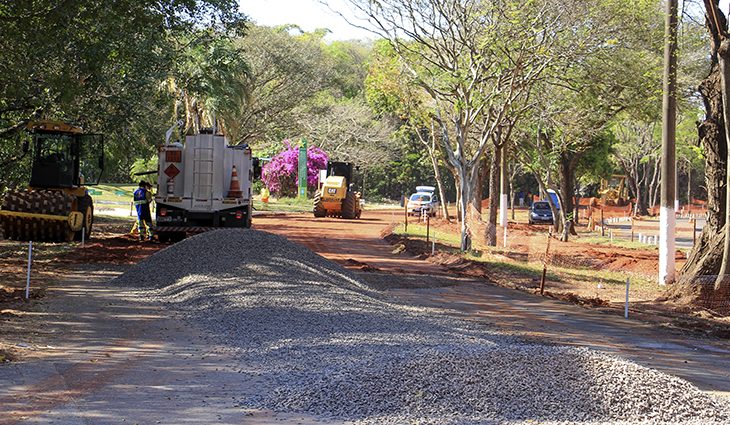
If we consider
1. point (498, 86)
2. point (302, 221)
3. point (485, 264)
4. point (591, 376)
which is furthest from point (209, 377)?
point (302, 221)

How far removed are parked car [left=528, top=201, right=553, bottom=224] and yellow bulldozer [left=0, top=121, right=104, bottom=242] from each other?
33693 mm

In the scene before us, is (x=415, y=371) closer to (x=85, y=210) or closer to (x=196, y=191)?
(x=196, y=191)

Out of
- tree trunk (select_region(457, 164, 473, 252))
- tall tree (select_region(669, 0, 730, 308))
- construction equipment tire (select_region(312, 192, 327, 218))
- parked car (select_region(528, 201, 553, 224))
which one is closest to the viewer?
tall tree (select_region(669, 0, 730, 308))

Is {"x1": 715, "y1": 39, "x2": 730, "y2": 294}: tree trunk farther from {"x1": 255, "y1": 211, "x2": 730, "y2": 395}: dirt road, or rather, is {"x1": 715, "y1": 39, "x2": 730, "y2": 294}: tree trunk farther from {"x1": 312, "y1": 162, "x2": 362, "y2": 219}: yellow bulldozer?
{"x1": 312, "y1": 162, "x2": 362, "y2": 219}: yellow bulldozer

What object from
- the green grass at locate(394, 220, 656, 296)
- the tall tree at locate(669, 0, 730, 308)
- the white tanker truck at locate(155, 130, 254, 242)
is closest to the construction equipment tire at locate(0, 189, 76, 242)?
the white tanker truck at locate(155, 130, 254, 242)

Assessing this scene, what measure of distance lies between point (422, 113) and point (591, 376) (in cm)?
2459

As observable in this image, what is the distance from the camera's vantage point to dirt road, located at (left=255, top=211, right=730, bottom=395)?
507 inches

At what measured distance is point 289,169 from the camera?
227 ft

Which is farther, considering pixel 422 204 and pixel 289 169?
pixel 289 169

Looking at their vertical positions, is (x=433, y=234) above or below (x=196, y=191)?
below

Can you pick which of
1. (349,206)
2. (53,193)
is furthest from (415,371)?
(349,206)

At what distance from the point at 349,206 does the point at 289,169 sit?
18.1 metres

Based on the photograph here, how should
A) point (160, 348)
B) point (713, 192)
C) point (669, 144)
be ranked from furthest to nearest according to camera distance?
point (669, 144) → point (713, 192) → point (160, 348)

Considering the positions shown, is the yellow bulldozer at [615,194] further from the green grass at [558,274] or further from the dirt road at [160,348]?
the dirt road at [160,348]
